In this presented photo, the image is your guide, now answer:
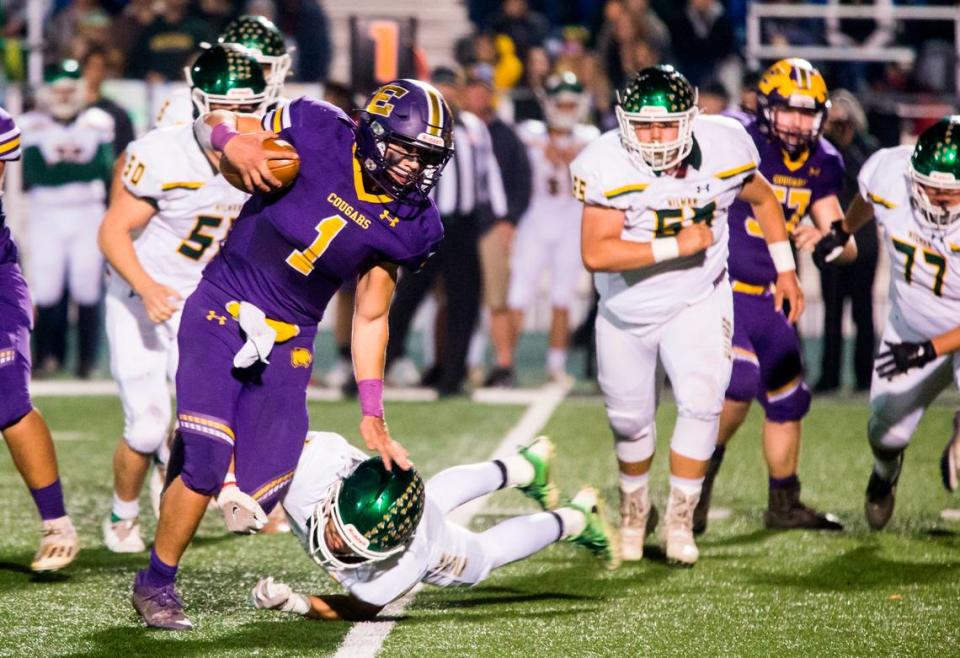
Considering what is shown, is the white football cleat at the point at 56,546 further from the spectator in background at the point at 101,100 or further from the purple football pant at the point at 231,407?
the spectator in background at the point at 101,100

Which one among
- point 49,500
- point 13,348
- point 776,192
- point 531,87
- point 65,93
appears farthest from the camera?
point 531,87

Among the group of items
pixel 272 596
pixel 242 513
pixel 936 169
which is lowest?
pixel 272 596

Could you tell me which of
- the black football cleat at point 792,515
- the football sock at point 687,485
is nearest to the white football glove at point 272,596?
the football sock at point 687,485

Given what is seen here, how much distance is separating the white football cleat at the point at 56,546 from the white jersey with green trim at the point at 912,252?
117 inches

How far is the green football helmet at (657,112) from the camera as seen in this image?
5.26m

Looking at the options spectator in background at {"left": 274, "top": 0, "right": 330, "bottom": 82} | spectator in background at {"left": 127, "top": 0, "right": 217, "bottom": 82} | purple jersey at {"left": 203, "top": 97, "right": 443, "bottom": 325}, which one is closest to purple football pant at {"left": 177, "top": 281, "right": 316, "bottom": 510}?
purple jersey at {"left": 203, "top": 97, "right": 443, "bottom": 325}

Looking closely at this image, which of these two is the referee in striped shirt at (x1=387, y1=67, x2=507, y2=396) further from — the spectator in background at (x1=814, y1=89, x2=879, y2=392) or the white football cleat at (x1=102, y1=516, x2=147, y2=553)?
the white football cleat at (x1=102, y1=516, x2=147, y2=553)

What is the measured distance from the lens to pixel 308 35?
1297 centimetres

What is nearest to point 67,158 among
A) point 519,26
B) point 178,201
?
point 519,26

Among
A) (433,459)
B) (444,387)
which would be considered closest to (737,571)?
(433,459)

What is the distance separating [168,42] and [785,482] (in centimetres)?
751

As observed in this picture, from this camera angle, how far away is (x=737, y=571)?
17.8 ft

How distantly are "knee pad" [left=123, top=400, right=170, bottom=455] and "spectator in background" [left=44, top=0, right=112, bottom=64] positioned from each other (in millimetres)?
6231

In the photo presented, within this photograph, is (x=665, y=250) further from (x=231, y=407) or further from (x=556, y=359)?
(x=556, y=359)
